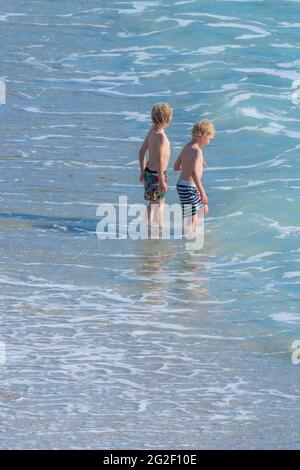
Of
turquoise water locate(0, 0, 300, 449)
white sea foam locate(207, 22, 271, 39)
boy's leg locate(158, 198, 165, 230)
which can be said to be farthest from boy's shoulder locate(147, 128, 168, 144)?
white sea foam locate(207, 22, 271, 39)

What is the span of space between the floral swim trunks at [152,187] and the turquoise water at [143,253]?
0.52 metres

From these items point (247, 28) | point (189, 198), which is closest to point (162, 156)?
point (189, 198)

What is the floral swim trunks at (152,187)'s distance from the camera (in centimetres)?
1062

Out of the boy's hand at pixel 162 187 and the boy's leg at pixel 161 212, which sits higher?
the boy's hand at pixel 162 187

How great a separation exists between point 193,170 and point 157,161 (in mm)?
369

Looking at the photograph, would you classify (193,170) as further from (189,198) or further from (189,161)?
(189,198)

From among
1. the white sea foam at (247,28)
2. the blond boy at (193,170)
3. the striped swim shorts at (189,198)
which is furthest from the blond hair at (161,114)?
the white sea foam at (247,28)

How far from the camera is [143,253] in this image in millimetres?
9977

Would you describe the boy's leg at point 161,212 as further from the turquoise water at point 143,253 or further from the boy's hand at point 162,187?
the turquoise water at point 143,253

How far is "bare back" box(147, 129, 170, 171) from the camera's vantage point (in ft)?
34.6

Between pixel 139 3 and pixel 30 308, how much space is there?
13662mm
